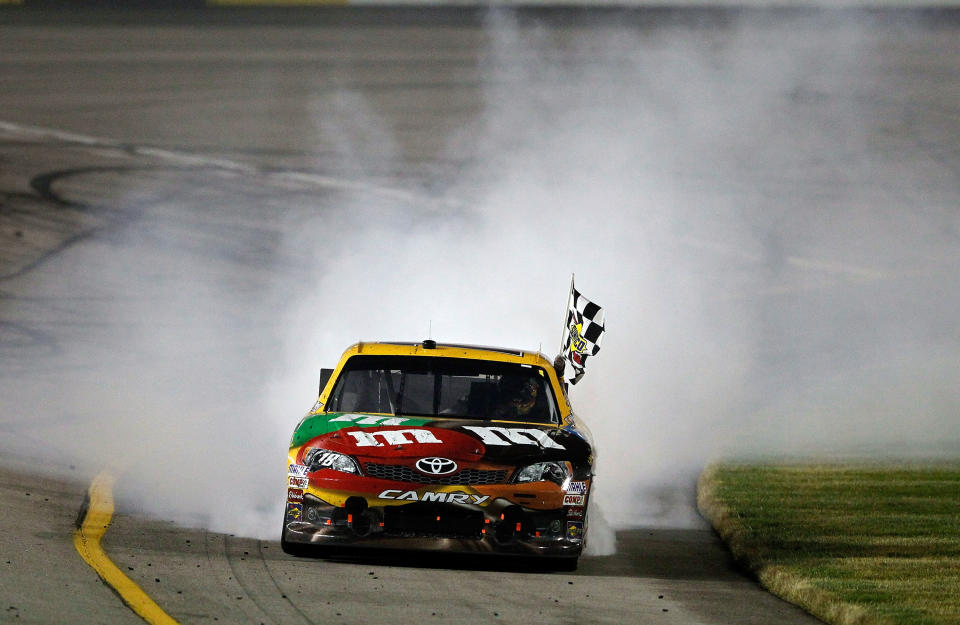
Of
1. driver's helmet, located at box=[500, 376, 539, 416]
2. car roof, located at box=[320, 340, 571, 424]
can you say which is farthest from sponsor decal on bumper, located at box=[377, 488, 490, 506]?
car roof, located at box=[320, 340, 571, 424]

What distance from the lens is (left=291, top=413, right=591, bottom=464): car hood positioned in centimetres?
763

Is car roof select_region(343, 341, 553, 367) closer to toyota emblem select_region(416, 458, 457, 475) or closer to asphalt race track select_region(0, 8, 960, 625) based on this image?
asphalt race track select_region(0, 8, 960, 625)

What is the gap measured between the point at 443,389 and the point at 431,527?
51.8 inches

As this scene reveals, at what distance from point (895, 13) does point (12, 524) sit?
953 inches

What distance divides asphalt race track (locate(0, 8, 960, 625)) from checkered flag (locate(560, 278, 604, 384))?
2135mm

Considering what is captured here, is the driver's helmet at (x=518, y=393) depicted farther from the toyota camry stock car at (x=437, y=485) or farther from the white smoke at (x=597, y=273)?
the white smoke at (x=597, y=273)

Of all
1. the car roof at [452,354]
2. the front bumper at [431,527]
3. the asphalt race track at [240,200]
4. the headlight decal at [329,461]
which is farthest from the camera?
the car roof at [452,354]

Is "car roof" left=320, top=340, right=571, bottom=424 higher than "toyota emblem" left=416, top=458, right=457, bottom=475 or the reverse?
higher

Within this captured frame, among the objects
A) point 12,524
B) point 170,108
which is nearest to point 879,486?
point 12,524

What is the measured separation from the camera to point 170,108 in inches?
1020

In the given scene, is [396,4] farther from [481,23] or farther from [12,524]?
[12,524]

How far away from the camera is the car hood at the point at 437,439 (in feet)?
25.0

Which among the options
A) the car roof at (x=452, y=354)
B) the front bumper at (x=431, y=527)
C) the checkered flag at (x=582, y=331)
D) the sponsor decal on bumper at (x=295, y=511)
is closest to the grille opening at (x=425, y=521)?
the front bumper at (x=431, y=527)

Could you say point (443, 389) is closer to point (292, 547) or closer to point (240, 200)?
point (292, 547)
